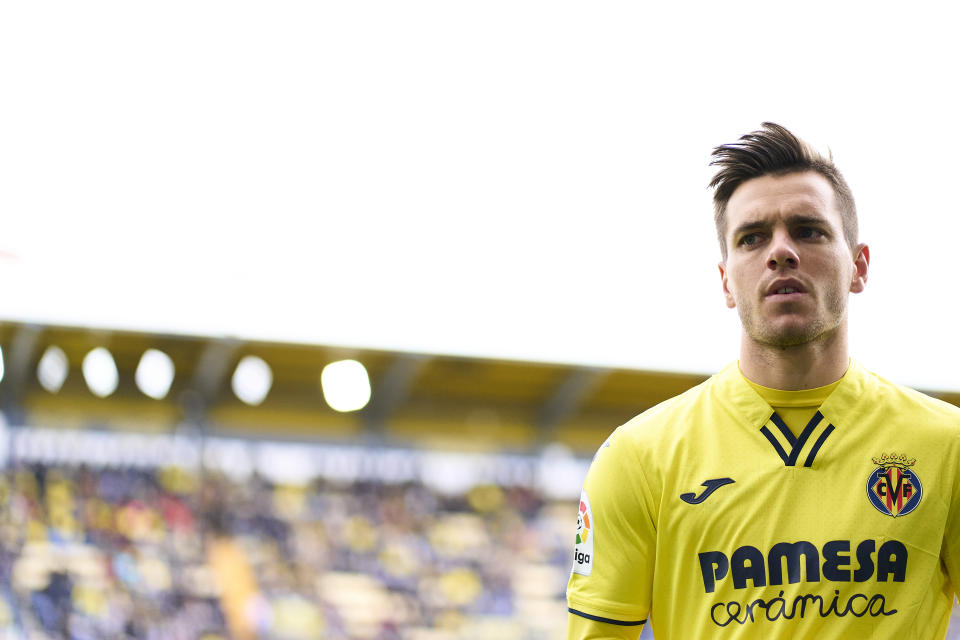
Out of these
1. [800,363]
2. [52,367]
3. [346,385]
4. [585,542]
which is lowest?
[52,367]

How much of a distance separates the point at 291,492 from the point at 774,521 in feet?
30.5

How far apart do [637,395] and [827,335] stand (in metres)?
8.56

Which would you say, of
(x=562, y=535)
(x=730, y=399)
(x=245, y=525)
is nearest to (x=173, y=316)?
(x=245, y=525)

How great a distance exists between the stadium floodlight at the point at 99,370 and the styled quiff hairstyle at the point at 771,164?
852 cm

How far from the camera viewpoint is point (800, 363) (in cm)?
169

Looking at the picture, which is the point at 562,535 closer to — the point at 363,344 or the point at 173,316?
the point at 363,344

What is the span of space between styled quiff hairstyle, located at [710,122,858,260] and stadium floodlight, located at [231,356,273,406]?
820 cm

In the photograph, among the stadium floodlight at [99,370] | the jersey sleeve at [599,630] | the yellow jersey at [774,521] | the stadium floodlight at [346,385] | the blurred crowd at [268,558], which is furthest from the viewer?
the stadium floodlight at [346,385]

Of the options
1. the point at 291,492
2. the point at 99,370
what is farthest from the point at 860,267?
the point at 291,492

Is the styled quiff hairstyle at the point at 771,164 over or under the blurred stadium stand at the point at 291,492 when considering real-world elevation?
over

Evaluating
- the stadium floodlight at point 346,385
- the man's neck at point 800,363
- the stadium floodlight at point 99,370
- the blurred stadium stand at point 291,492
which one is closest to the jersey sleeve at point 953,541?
the man's neck at point 800,363

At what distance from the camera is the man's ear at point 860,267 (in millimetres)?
1730

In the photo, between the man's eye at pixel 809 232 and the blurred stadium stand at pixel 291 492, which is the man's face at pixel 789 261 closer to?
the man's eye at pixel 809 232

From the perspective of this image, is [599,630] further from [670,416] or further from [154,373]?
[154,373]
